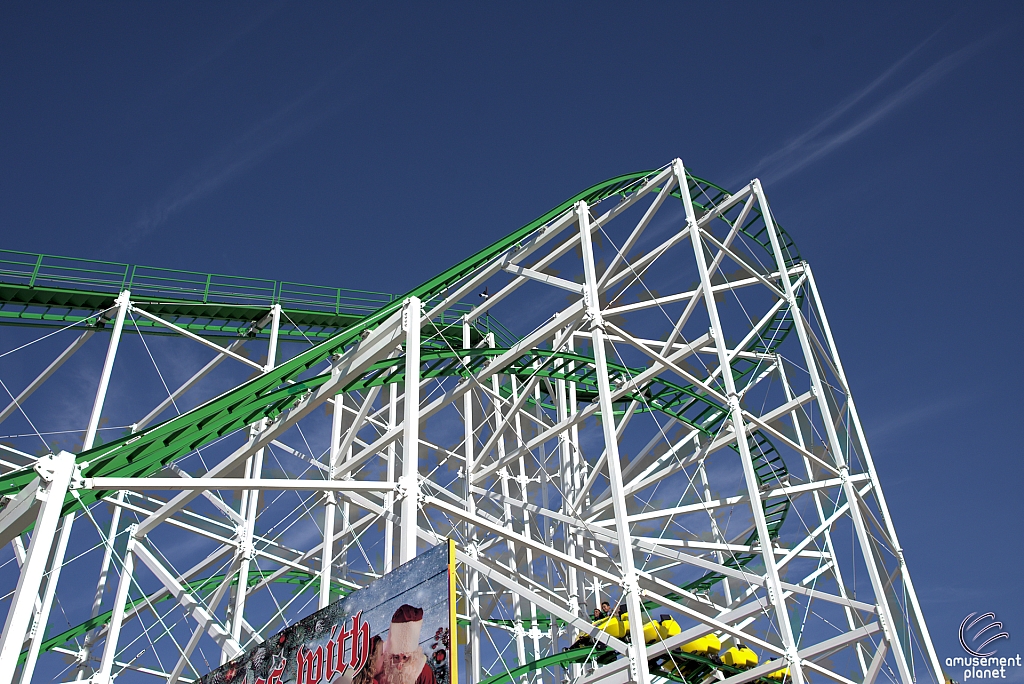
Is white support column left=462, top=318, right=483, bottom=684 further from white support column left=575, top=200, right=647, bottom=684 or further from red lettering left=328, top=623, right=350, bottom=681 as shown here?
red lettering left=328, top=623, right=350, bottom=681

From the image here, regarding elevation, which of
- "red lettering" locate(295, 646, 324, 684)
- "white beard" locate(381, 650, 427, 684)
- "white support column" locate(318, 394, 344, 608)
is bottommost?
"white beard" locate(381, 650, 427, 684)

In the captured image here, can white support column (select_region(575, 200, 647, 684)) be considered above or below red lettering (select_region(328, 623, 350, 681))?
above

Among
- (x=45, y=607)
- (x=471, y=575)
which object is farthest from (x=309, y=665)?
(x=471, y=575)

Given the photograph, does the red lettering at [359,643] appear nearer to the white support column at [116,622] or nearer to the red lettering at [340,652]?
the red lettering at [340,652]

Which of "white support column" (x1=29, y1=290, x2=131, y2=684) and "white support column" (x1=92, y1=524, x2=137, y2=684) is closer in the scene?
"white support column" (x1=29, y1=290, x2=131, y2=684)

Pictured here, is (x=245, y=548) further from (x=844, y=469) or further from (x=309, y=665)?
(x=844, y=469)

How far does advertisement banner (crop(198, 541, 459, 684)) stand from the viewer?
7234mm

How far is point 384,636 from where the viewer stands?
25.2ft

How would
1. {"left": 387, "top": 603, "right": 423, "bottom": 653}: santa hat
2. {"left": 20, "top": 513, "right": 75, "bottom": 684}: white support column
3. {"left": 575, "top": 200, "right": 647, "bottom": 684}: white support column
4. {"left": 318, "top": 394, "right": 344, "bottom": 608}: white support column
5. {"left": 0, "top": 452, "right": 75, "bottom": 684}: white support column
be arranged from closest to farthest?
{"left": 0, "top": 452, "right": 75, "bottom": 684}: white support column → {"left": 387, "top": 603, "right": 423, "bottom": 653}: santa hat → {"left": 20, "top": 513, "right": 75, "bottom": 684}: white support column → {"left": 575, "top": 200, "right": 647, "bottom": 684}: white support column → {"left": 318, "top": 394, "right": 344, "bottom": 608}: white support column

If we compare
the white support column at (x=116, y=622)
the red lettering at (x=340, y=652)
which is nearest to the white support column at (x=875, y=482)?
the red lettering at (x=340, y=652)

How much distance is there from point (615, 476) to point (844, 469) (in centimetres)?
373

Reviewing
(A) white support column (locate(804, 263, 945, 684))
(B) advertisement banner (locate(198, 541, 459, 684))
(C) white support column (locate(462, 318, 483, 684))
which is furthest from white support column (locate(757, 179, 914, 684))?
(B) advertisement banner (locate(198, 541, 459, 684))

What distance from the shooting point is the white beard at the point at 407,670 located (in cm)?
726

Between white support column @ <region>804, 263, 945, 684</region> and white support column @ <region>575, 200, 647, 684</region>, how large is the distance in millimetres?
3902
